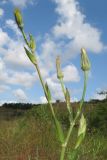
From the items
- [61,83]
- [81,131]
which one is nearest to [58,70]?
[61,83]

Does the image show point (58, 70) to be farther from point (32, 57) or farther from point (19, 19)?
point (19, 19)

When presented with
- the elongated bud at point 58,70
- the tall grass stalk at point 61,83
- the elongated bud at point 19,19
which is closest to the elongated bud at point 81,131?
the tall grass stalk at point 61,83

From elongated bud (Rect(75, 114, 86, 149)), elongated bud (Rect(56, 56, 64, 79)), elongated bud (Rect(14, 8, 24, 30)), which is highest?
elongated bud (Rect(14, 8, 24, 30))

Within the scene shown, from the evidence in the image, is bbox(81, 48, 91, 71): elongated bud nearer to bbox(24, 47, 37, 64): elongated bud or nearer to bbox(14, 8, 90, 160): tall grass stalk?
bbox(14, 8, 90, 160): tall grass stalk

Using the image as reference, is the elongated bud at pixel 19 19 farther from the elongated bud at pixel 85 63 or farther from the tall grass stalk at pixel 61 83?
the elongated bud at pixel 85 63

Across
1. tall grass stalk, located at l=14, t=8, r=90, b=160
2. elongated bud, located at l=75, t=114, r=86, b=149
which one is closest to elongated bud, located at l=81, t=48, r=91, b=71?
tall grass stalk, located at l=14, t=8, r=90, b=160

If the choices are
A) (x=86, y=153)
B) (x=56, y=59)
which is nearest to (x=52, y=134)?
(x=86, y=153)

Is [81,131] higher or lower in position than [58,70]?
lower

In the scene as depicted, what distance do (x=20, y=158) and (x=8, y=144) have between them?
134 centimetres

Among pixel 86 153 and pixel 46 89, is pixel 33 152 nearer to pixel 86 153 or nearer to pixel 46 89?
pixel 86 153

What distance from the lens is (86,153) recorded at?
8.52 meters

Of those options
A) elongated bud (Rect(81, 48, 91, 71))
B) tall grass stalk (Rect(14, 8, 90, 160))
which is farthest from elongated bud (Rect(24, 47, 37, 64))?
elongated bud (Rect(81, 48, 91, 71))

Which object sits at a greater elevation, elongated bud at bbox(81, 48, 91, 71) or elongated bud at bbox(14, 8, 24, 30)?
elongated bud at bbox(14, 8, 24, 30)

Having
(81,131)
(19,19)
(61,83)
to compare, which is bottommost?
(81,131)
